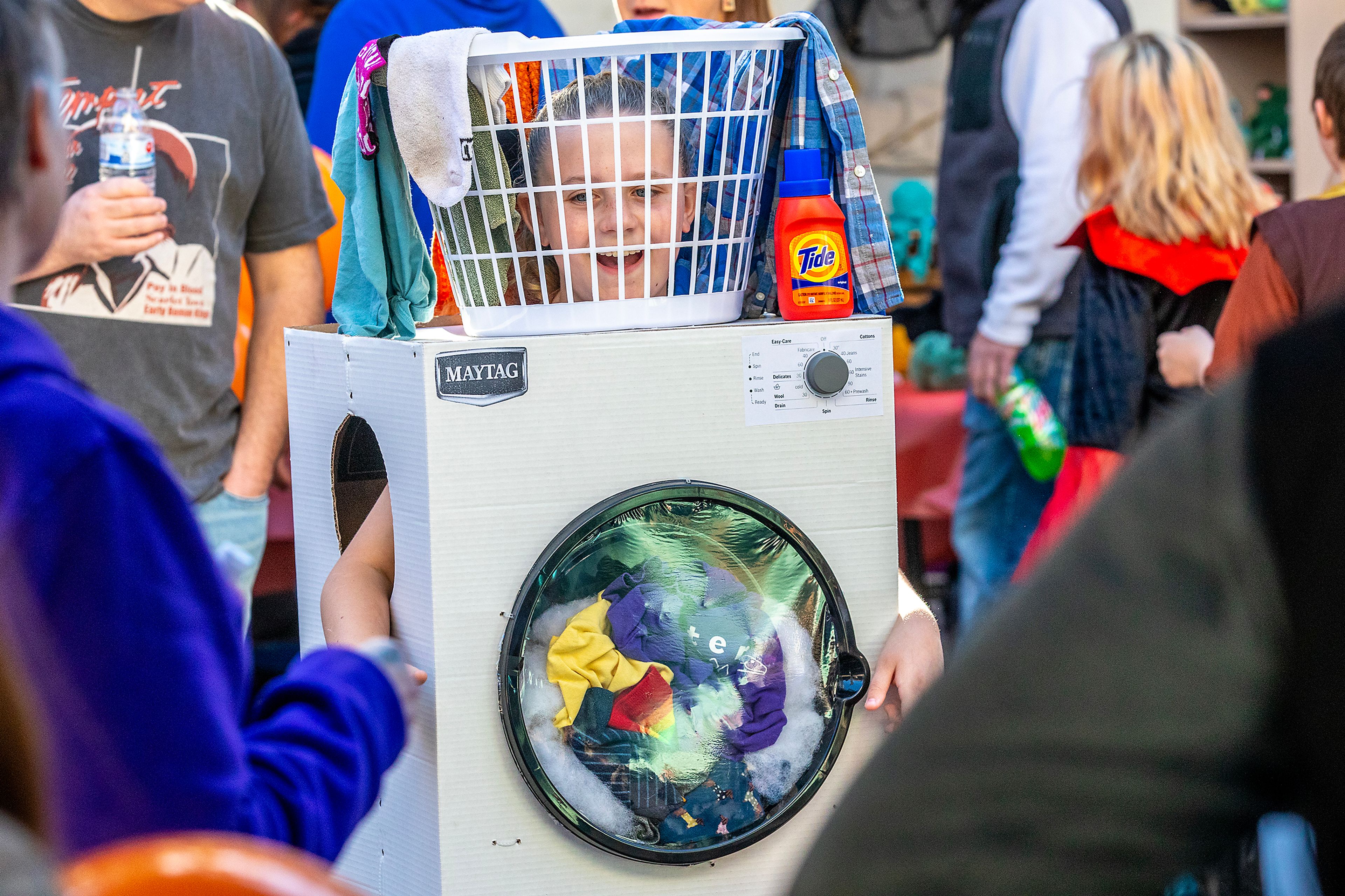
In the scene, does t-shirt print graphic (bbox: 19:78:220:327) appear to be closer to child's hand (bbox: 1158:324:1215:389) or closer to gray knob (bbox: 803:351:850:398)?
gray knob (bbox: 803:351:850:398)

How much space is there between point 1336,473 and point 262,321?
2.26m

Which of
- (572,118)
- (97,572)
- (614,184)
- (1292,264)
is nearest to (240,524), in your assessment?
(572,118)

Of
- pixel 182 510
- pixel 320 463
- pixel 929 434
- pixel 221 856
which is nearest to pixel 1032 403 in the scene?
pixel 929 434

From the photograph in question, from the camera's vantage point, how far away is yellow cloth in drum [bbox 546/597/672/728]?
4.95 feet

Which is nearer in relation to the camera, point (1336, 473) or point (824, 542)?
point (1336, 473)

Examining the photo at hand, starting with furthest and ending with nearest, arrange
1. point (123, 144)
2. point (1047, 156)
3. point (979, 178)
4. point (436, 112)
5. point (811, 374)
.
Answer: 1. point (979, 178)
2. point (1047, 156)
3. point (123, 144)
4. point (811, 374)
5. point (436, 112)

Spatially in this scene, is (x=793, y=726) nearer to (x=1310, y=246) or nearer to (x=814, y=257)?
(x=814, y=257)

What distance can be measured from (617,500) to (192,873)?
1066 mm

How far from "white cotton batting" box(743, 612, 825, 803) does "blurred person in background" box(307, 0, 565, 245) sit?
1.55 meters

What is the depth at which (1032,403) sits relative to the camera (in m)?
3.14

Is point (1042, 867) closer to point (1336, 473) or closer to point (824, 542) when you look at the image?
point (1336, 473)

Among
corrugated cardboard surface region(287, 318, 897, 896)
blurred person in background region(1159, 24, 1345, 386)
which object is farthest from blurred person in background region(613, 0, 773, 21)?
blurred person in background region(1159, 24, 1345, 386)

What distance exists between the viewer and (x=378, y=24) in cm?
268

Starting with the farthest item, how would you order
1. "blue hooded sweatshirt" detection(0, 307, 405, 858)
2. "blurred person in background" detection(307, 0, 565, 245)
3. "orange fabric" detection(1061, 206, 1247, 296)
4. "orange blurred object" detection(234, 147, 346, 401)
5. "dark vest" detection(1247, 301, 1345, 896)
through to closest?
"orange fabric" detection(1061, 206, 1247, 296)
"blurred person in background" detection(307, 0, 565, 245)
"orange blurred object" detection(234, 147, 346, 401)
"blue hooded sweatshirt" detection(0, 307, 405, 858)
"dark vest" detection(1247, 301, 1345, 896)
